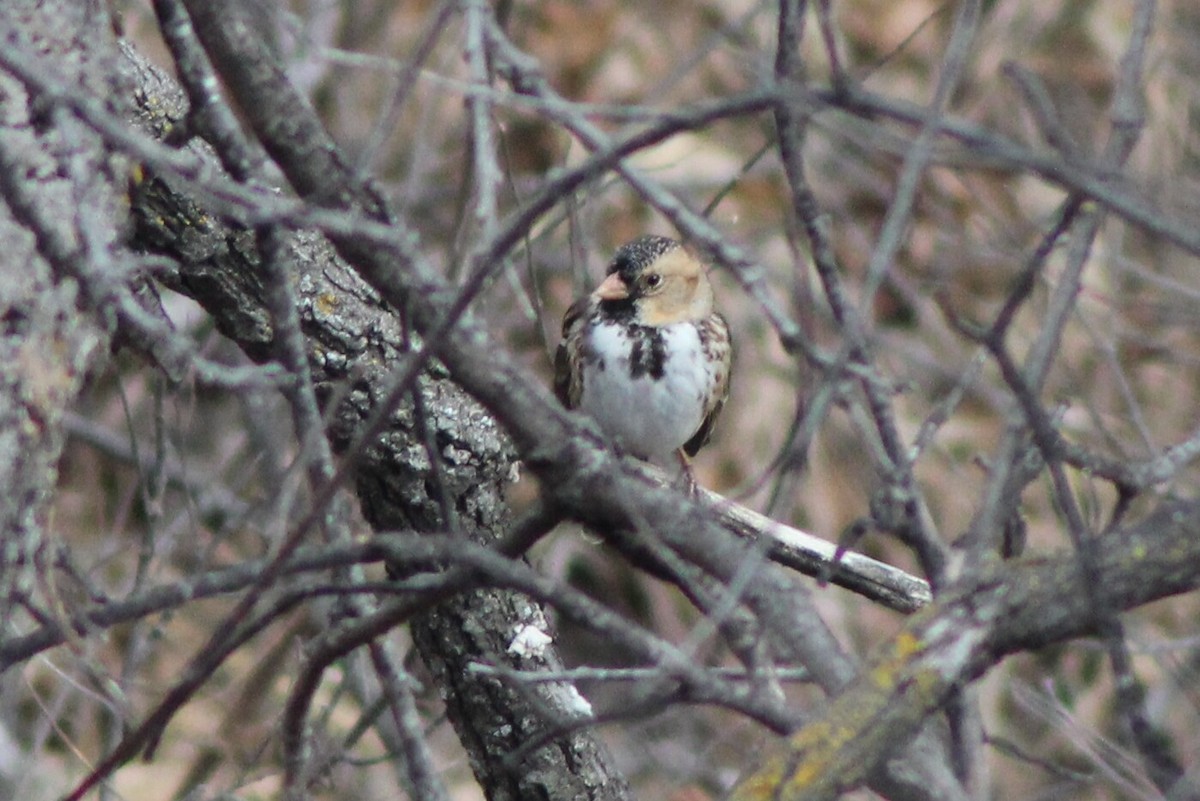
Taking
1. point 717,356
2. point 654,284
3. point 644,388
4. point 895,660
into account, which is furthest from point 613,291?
point 895,660

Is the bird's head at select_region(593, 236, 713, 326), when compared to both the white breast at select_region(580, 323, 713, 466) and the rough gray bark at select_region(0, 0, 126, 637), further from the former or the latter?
the rough gray bark at select_region(0, 0, 126, 637)

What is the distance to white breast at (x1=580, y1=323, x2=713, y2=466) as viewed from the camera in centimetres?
459

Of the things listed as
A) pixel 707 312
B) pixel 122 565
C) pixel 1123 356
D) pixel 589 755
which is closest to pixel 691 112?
pixel 589 755

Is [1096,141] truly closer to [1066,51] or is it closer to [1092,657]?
[1066,51]

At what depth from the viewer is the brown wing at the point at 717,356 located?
4.77m

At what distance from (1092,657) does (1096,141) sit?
2127 millimetres

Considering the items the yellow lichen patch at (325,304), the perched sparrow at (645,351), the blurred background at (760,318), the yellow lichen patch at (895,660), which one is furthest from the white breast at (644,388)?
the yellow lichen patch at (895,660)

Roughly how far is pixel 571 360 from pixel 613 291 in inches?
9.6

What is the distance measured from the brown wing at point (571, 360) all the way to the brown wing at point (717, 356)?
354 mm

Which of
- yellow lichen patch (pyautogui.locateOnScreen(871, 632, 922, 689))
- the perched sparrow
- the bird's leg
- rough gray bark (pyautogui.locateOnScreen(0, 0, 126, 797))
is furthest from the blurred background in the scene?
yellow lichen patch (pyautogui.locateOnScreen(871, 632, 922, 689))

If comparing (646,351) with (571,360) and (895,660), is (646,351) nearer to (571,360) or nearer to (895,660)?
(571,360)

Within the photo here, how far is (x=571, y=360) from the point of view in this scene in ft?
15.4

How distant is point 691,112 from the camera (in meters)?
1.56

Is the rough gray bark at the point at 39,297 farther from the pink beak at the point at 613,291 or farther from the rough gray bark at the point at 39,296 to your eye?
the pink beak at the point at 613,291
